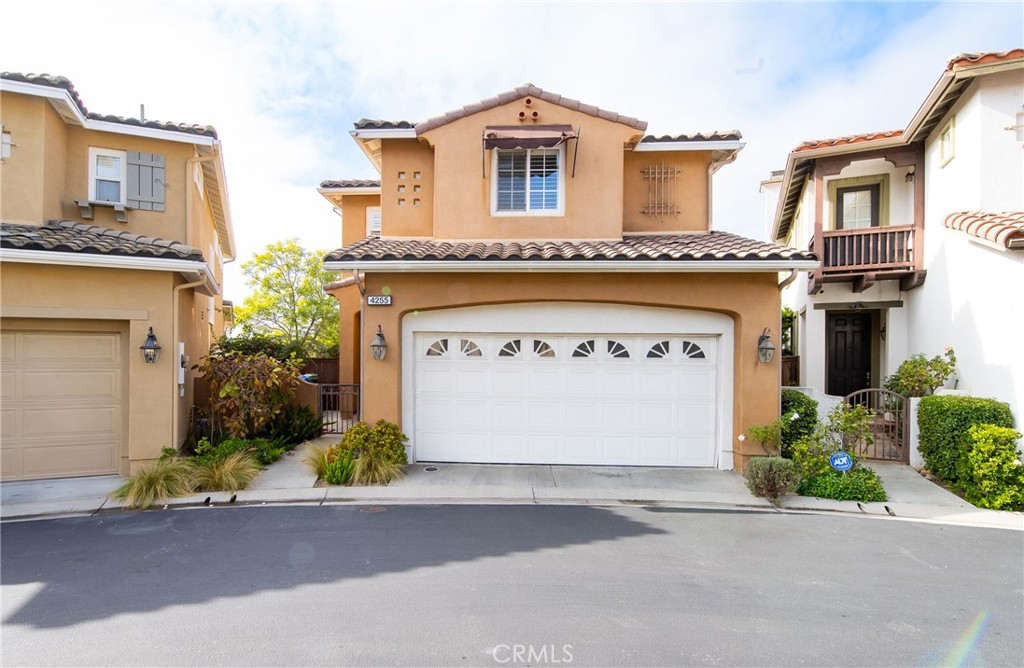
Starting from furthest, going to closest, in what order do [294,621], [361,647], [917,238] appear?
[917,238]
[294,621]
[361,647]

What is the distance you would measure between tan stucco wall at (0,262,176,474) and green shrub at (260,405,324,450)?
2082 mm

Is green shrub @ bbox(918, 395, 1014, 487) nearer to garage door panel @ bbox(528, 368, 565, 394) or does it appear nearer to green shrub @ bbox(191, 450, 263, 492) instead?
garage door panel @ bbox(528, 368, 565, 394)

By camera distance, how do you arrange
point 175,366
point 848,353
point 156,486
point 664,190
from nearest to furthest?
point 156,486, point 175,366, point 664,190, point 848,353

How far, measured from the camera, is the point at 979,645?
12.7 ft

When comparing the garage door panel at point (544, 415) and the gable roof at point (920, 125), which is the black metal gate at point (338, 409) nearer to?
the garage door panel at point (544, 415)

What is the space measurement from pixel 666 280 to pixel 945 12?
705cm

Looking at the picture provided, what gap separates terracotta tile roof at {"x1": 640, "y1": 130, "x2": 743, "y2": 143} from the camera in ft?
34.6

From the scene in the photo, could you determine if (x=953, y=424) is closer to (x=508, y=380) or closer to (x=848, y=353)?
(x=848, y=353)

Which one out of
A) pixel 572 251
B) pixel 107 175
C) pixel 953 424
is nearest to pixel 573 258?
pixel 572 251

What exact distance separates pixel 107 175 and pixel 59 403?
16.1 feet

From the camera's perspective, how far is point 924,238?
37.8 feet

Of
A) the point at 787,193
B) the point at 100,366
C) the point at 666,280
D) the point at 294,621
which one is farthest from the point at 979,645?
the point at 787,193

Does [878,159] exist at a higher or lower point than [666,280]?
higher

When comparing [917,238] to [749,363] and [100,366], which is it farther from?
[100,366]
